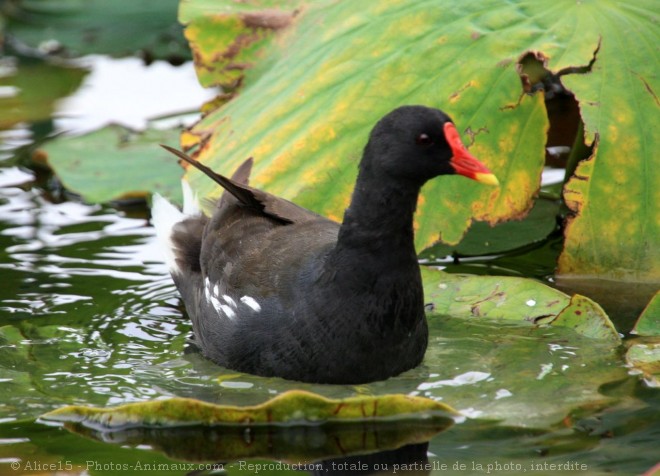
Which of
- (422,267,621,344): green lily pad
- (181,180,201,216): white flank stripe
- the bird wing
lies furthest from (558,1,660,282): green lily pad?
(181,180,201,216): white flank stripe

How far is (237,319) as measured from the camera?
3.43m

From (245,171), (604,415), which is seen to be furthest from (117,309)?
(604,415)

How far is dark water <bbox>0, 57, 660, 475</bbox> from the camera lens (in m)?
2.80

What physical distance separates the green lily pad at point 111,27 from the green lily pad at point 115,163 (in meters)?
1.33

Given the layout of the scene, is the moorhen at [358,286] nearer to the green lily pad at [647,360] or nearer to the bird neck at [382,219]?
the bird neck at [382,219]

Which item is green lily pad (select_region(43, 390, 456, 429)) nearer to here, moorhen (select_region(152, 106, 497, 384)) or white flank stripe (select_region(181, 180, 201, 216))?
moorhen (select_region(152, 106, 497, 384))

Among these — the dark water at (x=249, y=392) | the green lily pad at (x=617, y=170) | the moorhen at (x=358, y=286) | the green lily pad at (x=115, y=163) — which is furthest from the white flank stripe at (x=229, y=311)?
the green lily pad at (x=115, y=163)

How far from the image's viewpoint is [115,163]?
16.7ft

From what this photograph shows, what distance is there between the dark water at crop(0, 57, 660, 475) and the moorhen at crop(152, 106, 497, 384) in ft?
0.24

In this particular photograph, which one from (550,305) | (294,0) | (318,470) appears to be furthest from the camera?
(294,0)

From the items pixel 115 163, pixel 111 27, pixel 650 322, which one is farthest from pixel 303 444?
pixel 111 27

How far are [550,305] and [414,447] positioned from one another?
910mm

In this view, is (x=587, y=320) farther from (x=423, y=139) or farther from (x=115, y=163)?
(x=115, y=163)

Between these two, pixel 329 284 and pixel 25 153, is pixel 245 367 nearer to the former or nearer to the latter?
pixel 329 284
